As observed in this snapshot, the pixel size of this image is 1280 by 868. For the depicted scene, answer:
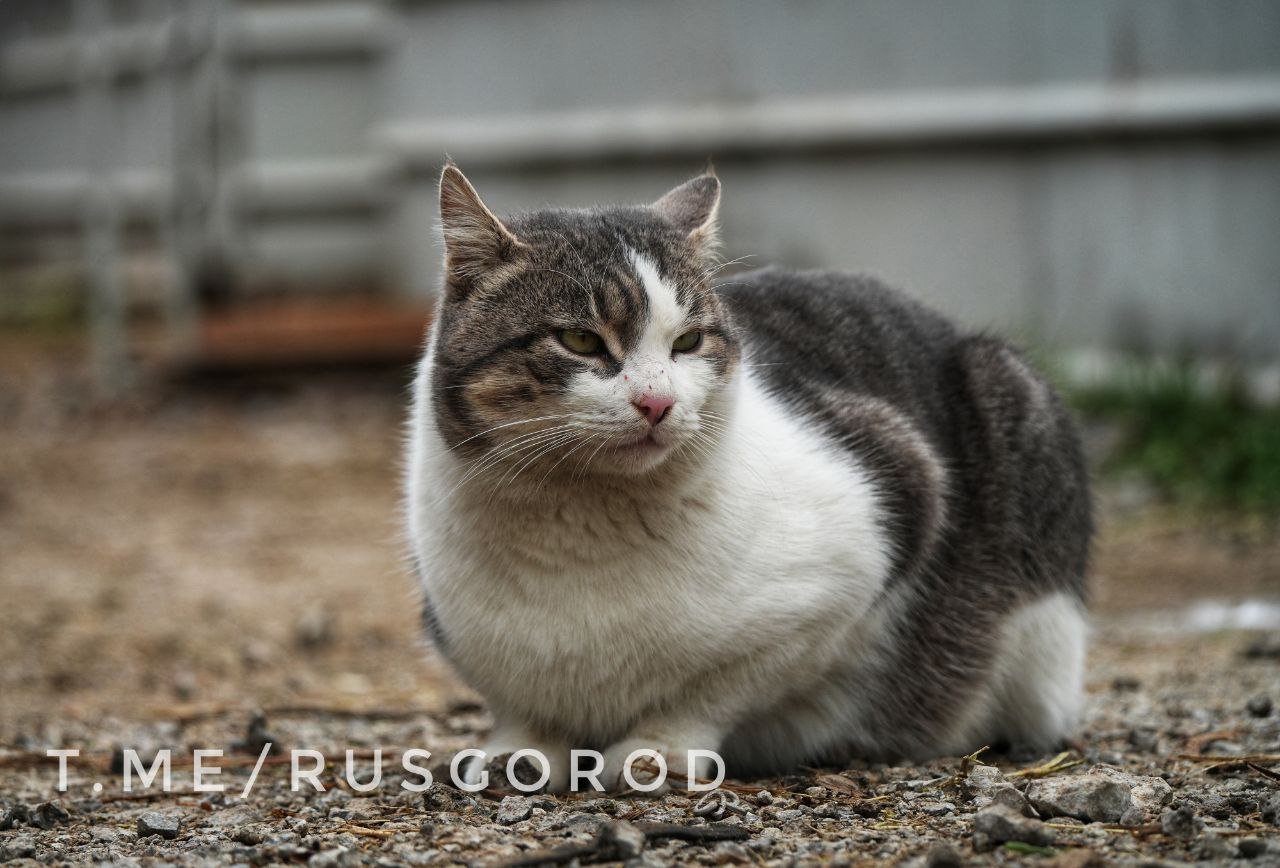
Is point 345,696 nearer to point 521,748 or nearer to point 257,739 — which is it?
point 257,739

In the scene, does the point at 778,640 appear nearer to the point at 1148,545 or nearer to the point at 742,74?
the point at 1148,545

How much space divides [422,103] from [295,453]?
2.36 m

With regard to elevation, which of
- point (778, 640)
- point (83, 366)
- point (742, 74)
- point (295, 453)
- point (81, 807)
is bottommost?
point (81, 807)

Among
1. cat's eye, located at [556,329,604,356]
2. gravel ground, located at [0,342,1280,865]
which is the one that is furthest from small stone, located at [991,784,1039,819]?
cat's eye, located at [556,329,604,356]

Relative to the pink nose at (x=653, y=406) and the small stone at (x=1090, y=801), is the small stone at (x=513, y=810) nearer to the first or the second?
the pink nose at (x=653, y=406)

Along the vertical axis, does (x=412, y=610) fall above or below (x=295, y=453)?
below

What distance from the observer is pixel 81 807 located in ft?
9.24

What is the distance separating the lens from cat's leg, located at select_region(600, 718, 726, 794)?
2.74 meters

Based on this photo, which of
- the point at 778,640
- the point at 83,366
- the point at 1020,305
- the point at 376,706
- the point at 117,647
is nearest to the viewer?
the point at 778,640

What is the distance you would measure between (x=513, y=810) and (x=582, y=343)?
89 centimetres

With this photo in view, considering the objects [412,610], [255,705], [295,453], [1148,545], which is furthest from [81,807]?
[295,453]

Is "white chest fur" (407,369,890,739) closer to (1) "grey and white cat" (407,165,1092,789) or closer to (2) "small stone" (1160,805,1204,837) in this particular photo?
(1) "grey and white cat" (407,165,1092,789)

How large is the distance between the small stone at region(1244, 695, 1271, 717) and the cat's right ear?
2.03 metres

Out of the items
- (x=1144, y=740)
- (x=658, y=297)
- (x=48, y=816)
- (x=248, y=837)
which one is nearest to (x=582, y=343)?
(x=658, y=297)
